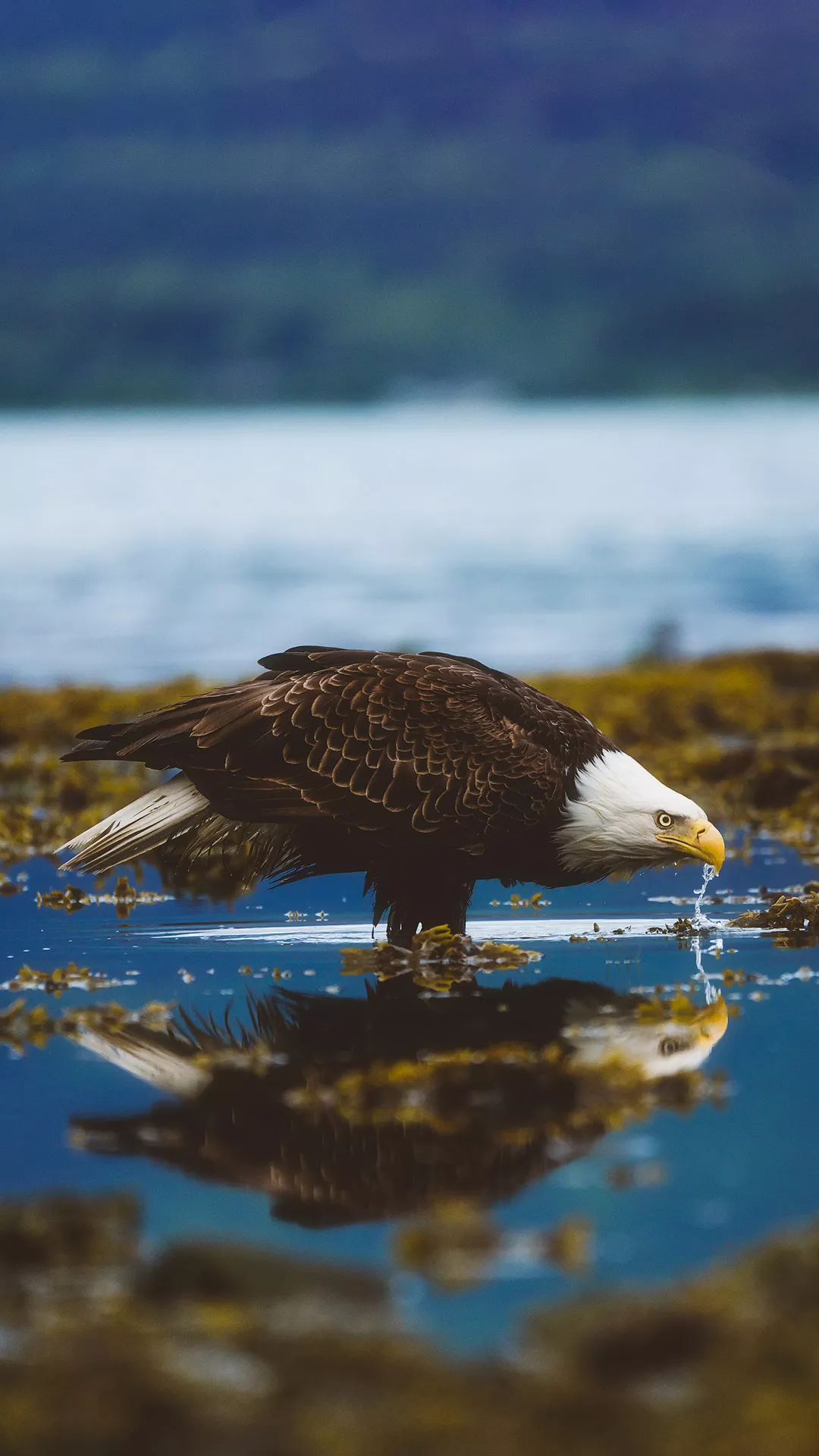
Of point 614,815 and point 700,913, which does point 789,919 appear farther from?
point 614,815

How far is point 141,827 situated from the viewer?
22.2 feet

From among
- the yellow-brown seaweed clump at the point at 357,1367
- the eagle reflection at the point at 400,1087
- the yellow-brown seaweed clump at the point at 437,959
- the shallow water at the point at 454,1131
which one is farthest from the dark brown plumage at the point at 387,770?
the yellow-brown seaweed clump at the point at 357,1367

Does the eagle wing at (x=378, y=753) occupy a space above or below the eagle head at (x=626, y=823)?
above

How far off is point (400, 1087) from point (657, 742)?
930cm

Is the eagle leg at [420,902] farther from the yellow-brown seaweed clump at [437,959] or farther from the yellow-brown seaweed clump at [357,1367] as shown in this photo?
the yellow-brown seaweed clump at [357,1367]

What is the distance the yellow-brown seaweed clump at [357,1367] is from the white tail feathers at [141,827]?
10.9 ft

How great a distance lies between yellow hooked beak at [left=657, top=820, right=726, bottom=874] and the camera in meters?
6.79

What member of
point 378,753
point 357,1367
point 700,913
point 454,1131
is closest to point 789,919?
point 700,913

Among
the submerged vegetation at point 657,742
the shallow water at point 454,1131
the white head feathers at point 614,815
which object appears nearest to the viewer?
the shallow water at point 454,1131

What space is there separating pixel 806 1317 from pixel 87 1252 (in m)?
1.32

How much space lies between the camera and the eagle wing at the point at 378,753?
665cm

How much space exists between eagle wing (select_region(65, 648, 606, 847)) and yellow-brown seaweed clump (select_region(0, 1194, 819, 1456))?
10.7ft

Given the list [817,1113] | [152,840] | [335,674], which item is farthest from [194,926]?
[817,1113]

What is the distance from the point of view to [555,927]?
7465mm
